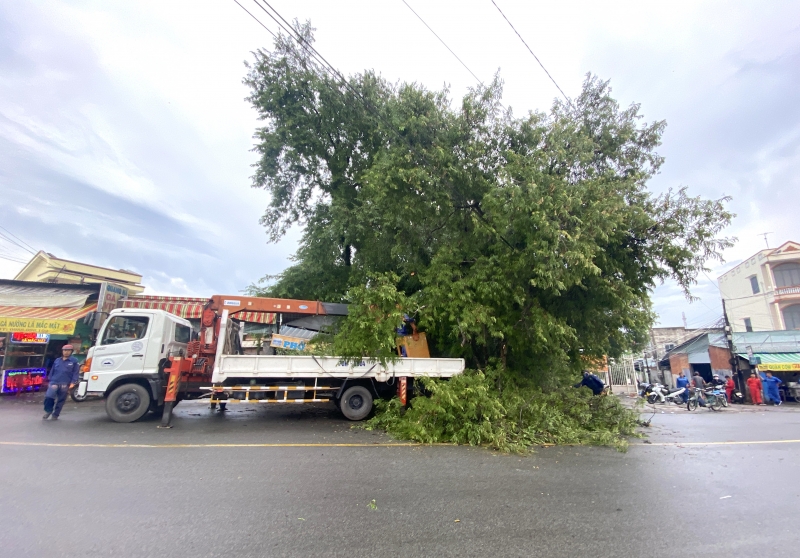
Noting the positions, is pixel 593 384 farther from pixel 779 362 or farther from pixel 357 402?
pixel 779 362

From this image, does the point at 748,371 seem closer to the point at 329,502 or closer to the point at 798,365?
the point at 798,365

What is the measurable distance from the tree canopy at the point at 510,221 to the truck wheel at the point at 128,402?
5.36 meters

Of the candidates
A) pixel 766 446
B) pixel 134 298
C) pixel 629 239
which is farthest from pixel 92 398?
pixel 766 446

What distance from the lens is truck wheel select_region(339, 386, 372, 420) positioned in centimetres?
959

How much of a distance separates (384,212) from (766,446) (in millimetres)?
9740

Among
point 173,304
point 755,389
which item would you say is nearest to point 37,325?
point 173,304

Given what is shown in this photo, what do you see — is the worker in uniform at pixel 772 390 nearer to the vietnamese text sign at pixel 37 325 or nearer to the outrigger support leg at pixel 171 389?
the outrigger support leg at pixel 171 389

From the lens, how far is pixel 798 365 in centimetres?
2169

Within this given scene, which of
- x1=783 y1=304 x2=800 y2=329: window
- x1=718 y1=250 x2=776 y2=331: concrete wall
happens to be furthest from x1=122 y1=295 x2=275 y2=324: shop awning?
x1=783 y1=304 x2=800 y2=329: window

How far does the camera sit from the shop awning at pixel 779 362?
2191 centimetres

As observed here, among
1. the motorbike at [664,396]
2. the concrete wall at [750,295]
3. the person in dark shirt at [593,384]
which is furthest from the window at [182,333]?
the concrete wall at [750,295]

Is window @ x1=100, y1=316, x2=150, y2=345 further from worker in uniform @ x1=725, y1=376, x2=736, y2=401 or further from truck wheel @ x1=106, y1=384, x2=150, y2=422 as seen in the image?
worker in uniform @ x1=725, y1=376, x2=736, y2=401

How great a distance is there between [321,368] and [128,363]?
418 centimetres

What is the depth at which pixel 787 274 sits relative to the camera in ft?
105
